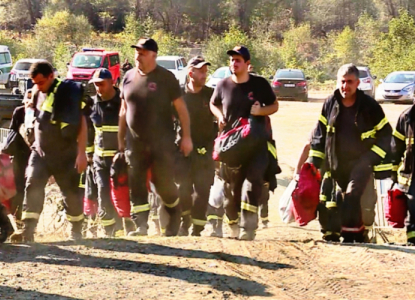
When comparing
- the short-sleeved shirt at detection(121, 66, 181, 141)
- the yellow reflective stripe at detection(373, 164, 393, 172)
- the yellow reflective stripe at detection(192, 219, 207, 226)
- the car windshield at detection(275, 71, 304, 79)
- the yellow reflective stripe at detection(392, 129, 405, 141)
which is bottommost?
the yellow reflective stripe at detection(192, 219, 207, 226)

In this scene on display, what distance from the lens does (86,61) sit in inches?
1417

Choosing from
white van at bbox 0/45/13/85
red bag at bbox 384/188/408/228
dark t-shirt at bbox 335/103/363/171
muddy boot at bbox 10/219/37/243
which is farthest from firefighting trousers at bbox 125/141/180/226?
white van at bbox 0/45/13/85

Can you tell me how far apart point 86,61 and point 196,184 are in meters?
27.9

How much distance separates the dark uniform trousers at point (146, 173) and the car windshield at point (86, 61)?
2799 centimetres

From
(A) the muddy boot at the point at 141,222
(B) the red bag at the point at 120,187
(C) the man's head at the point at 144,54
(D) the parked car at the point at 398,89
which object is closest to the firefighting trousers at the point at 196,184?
(B) the red bag at the point at 120,187

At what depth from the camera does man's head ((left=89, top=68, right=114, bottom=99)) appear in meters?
8.98

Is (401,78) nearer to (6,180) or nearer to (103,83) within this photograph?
(103,83)

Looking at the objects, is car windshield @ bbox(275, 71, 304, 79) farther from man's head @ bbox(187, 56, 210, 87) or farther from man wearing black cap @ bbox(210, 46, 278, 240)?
man wearing black cap @ bbox(210, 46, 278, 240)

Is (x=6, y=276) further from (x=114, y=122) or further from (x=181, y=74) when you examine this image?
(x=181, y=74)

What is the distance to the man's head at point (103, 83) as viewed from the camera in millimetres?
8977

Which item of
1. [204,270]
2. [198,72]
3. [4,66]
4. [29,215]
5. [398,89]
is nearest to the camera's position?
[204,270]

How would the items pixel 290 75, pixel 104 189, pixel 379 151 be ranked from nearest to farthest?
pixel 379 151 → pixel 104 189 → pixel 290 75

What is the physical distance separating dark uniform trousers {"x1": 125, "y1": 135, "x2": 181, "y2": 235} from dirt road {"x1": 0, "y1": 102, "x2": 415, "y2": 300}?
1.69 ft

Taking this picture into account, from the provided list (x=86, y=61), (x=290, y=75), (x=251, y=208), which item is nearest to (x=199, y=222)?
(x=251, y=208)
